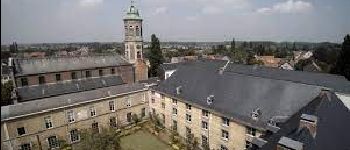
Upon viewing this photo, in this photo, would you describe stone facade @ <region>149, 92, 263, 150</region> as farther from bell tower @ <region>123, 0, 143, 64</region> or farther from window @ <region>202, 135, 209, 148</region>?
bell tower @ <region>123, 0, 143, 64</region>

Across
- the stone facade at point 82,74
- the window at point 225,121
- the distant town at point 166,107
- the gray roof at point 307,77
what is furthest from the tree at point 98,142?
the gray roof at point 307,77

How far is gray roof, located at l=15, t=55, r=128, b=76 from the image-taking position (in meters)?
39.9

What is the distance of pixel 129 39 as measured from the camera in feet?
171

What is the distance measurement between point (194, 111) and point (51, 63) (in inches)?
1071

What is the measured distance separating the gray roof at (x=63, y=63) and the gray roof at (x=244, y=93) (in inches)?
649

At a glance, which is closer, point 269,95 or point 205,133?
point 269,95

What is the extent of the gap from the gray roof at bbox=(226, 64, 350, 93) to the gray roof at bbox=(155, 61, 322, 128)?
7914 mm

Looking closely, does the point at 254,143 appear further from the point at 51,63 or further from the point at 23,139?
the point at 51,63

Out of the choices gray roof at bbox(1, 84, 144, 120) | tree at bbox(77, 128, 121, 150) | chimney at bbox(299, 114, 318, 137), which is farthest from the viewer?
gray roof at bbox(1, 84, 144, 120)

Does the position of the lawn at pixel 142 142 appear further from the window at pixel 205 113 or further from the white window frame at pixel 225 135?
the white window frame at pixel 225 135

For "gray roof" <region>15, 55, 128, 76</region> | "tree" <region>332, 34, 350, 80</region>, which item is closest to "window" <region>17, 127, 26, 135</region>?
"gray roof" <region>15, 55, 128, 76</region>

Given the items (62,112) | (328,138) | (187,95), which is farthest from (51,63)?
(328,138)

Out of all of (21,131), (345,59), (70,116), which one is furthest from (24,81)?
(345,59)

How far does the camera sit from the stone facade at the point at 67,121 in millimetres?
30266
